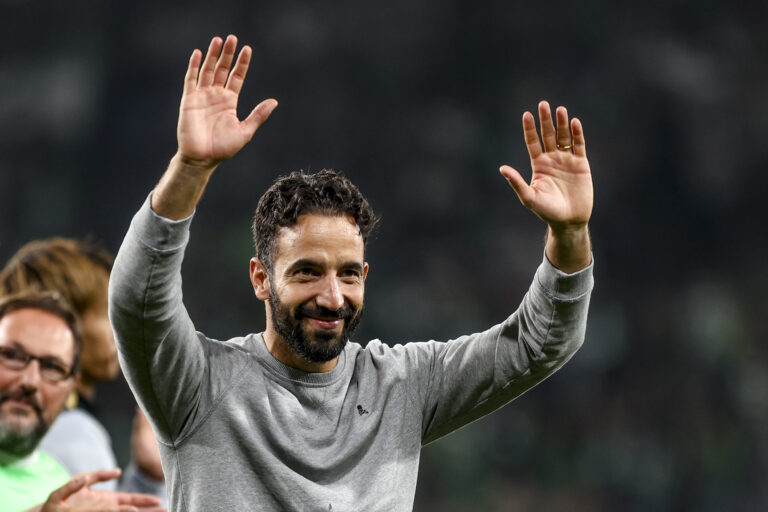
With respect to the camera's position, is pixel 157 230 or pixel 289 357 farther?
pixel 289 357

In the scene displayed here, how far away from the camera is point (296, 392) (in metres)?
1.99

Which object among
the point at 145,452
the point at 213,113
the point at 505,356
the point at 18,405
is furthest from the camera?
the point at 145,452

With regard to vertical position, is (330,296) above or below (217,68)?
below

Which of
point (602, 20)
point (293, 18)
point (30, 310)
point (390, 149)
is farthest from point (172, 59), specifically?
point (30, 310)

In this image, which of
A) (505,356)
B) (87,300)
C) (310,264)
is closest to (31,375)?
(87,300)

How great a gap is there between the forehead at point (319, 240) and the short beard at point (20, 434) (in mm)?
1211

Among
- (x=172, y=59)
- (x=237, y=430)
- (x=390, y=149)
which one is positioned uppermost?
(x=172, y=59)

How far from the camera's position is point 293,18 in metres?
8.21

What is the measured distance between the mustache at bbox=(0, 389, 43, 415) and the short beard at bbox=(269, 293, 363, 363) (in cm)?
118

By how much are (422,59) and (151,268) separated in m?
6.78

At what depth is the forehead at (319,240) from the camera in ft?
6.38

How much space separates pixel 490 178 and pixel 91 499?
5.84 metres

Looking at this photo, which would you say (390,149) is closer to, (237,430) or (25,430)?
(25,430)

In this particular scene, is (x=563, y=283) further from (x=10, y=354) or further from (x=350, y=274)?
(x=10, y=354)
